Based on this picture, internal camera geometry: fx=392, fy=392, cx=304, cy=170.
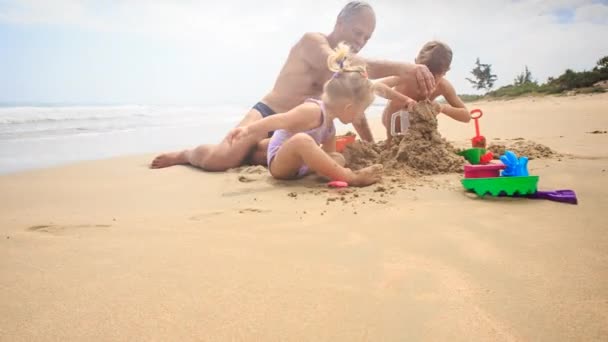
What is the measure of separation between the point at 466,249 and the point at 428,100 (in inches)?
79.9

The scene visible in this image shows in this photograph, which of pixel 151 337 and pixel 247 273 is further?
pixel 247 273

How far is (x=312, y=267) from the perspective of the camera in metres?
1.24

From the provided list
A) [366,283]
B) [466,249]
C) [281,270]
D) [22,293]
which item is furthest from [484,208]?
[22,293]

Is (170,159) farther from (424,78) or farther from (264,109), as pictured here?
(424,78)

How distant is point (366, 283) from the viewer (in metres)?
1.12

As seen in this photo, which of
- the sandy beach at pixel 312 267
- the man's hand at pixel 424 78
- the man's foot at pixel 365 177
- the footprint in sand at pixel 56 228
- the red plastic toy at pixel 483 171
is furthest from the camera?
the man's hand at pixel 424 78

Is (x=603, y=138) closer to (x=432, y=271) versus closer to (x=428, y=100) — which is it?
(x=428, y=100)

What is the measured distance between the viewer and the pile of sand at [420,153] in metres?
2.87

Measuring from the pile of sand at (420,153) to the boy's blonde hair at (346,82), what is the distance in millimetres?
490

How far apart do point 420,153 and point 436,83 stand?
3.19 ft

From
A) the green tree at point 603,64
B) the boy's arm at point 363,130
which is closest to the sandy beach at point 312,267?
the boy's arm at point 363,130

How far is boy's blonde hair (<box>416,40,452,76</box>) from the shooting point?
349cm

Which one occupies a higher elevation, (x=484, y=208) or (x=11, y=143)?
(x=11, y=143)

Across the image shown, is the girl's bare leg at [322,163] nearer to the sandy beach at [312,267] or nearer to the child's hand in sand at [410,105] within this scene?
the sandy beach at [312,267]
